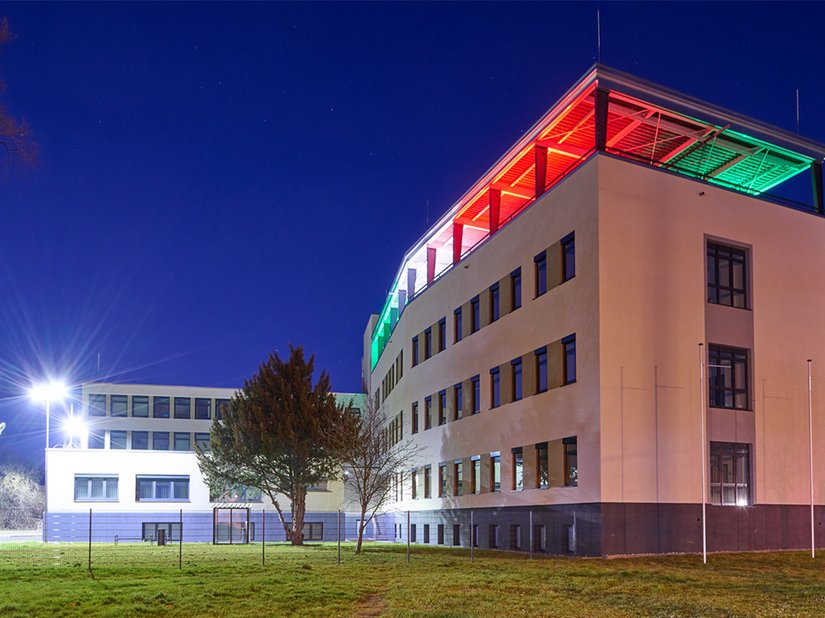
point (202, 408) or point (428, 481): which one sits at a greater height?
point (202, 408)

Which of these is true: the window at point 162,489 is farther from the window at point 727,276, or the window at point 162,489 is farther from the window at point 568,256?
the window at point 727,276

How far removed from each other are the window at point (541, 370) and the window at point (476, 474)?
715 cm

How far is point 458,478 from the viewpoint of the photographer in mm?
42719

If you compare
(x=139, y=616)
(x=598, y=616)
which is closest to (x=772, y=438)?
(x=598, y=616)

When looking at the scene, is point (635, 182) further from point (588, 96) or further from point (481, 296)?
point (481, 296)

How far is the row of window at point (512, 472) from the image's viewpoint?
99.7 ft

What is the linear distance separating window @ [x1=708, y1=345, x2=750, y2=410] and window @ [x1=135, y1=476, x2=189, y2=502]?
48492mm

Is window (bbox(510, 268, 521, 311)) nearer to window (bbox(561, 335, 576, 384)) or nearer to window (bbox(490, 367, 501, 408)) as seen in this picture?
window (bbox(490, 367, 501, 408))

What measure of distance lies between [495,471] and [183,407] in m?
55.2

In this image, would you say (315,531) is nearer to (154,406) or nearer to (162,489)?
(162,489)

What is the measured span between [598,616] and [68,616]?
28.5ft

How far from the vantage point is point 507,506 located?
35.6 metres

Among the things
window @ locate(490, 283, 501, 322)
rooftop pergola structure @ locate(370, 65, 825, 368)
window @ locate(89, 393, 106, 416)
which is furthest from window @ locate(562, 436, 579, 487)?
window @ locate(89, 393, 106, 416)

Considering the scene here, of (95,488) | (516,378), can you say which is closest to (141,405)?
(95,488)
